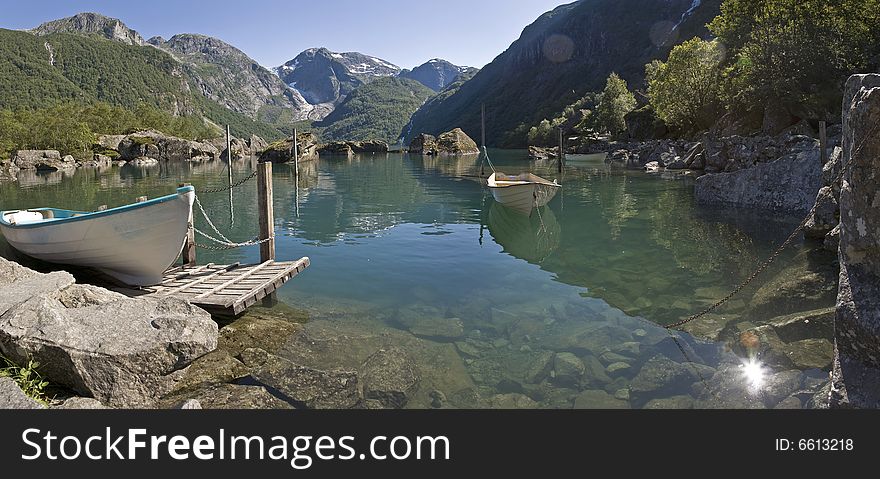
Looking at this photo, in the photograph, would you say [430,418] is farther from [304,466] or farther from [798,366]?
[798,366]

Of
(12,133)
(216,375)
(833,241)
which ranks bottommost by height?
(216,375)

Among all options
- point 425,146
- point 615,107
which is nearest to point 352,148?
point 425,146

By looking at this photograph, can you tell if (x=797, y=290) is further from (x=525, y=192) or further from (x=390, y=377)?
(x=525, y=192)

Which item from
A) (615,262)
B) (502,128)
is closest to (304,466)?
(615,262)

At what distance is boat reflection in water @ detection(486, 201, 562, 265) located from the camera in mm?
16344

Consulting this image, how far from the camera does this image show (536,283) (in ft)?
41.6

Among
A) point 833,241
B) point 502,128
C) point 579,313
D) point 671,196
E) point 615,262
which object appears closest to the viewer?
point 579,313

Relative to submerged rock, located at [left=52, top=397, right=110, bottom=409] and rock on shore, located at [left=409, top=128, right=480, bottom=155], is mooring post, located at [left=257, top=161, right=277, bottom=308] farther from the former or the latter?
rock on shore, located at [left=409, top=128, right=480, bottom=155]

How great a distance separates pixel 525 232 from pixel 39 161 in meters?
75.9

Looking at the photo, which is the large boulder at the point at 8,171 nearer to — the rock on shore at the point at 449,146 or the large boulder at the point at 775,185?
the large boulder at the point at 775,185

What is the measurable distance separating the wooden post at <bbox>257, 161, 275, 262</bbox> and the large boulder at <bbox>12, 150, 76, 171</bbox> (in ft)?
227

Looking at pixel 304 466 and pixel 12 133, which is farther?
pixel 12 133

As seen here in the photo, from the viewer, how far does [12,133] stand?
80.7 m

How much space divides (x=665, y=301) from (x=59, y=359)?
10590mm
